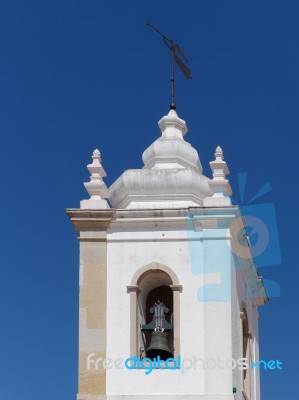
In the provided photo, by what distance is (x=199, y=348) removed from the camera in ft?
79.3

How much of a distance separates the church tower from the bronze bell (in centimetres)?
1

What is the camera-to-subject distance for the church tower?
24.1 metres

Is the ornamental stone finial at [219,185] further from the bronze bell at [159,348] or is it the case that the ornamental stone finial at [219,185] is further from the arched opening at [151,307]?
the bronze bell at [159,348]

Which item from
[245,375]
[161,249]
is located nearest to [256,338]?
[245,375]

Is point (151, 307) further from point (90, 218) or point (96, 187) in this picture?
point (96, 187)

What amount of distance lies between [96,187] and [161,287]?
6.06ft

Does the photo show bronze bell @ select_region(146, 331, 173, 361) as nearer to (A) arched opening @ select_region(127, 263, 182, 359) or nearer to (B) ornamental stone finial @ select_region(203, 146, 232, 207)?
(A) arched opening @ select_region(127, 263, 182, 359)

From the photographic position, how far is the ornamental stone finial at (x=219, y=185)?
24.8 m

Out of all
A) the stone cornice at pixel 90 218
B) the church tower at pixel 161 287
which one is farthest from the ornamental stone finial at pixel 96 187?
the stone cornice at pixel 90 218

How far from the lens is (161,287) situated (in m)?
25.4

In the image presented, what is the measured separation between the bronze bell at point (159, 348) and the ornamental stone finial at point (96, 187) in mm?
2158

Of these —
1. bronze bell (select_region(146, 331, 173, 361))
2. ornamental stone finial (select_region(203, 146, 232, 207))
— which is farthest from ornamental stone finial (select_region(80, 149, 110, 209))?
bronze bell (select_region(146, 331, 173, 361))

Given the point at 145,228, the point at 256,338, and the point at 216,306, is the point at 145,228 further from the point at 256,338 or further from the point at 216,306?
the point at 256,338

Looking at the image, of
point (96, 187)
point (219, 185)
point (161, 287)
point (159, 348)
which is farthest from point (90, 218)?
point (159, 348)
